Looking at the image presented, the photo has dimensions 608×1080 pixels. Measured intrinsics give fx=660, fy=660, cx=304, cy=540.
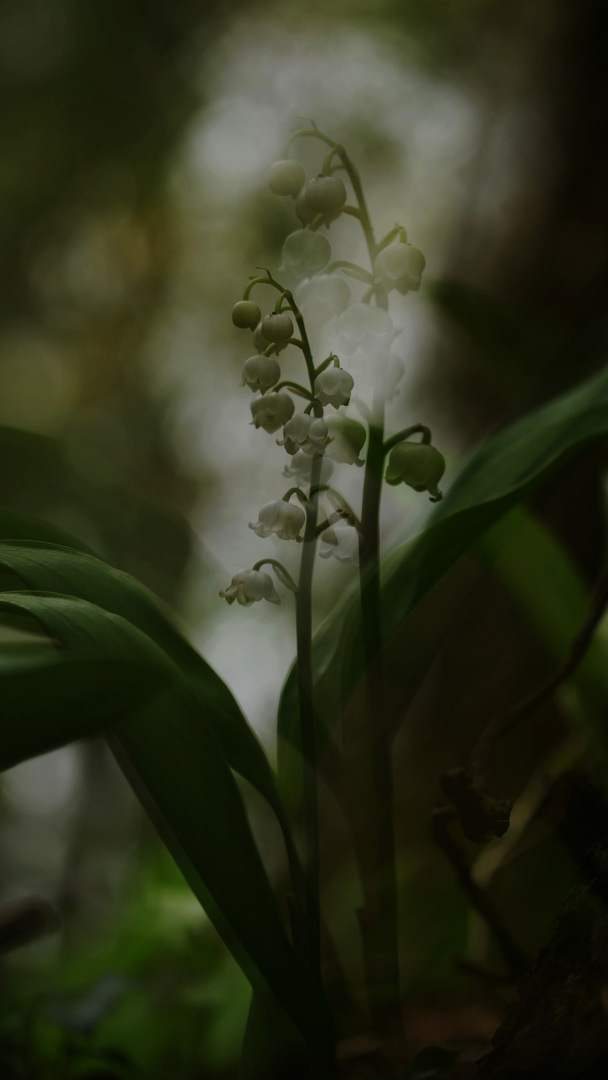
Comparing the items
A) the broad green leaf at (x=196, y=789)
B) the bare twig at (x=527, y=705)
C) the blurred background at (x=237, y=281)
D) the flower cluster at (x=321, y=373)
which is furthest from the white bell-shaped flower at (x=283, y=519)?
the blurred background at (x=237, y=281)

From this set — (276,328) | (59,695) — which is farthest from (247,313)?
(59,695)

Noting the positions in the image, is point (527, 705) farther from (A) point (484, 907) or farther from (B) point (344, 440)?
(B) point (344, 440)

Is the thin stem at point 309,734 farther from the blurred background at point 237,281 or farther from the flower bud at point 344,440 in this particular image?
the blurred background at point 237,281

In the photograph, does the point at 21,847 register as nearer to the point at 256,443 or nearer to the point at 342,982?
the point at 256,443

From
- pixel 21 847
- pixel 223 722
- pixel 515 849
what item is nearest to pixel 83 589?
pixel 223 722

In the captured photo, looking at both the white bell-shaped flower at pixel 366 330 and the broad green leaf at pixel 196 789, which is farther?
the white bell-shaped flower at pixel 366 330

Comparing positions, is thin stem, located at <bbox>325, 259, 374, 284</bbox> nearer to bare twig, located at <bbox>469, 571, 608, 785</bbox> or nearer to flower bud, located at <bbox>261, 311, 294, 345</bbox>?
flower bud, located at <bbox>261, 311, 294, 345</bbox>
